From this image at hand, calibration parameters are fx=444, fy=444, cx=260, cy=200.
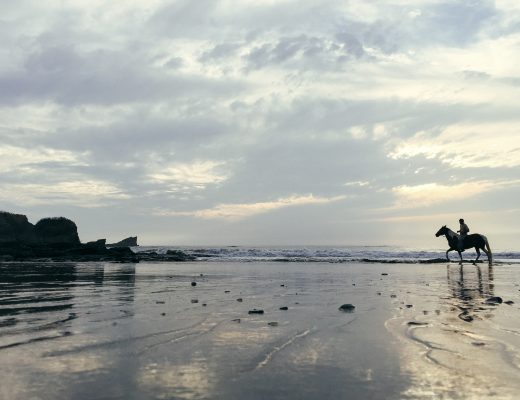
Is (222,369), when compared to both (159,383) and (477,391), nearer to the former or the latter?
(159,383)

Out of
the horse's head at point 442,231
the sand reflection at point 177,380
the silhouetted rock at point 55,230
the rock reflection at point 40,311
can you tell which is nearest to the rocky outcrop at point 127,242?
the silhouetted rock at point 55,230

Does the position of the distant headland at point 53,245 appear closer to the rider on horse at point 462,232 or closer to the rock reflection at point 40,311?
the rider on horse at point 462,232

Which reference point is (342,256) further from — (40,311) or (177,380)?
(177,380)

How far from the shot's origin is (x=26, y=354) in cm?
511

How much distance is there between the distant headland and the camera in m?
44.0

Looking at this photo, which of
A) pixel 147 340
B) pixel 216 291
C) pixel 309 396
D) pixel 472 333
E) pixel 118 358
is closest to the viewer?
pixel 309 396

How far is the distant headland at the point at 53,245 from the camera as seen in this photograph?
4397 centimetres

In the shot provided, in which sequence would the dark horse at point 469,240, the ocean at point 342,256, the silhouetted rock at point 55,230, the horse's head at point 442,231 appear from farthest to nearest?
the silhouetted rock at point 55,230 → the ocean at point 342,256 → the horse's head at point 442,231 → the dark horse at point 469,240

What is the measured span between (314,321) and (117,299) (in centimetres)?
564

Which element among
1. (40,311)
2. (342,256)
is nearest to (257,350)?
(40,311)

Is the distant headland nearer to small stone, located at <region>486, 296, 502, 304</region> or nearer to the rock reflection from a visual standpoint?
the rock reflection

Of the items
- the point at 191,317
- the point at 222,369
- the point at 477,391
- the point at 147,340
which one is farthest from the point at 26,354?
the point at 477,391

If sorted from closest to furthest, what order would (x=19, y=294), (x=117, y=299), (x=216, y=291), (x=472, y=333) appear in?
(x=472, y=333) < (x=117, y=299) < (x=19, y=294) < (x=216, y=291)

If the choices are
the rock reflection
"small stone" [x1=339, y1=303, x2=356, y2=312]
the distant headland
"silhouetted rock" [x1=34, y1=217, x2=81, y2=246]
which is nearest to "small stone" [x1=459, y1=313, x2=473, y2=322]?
"small stone" [x1=339, y1=303, x2=356, y2=312]
